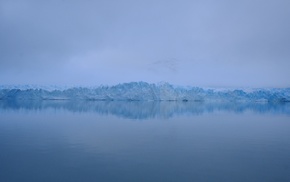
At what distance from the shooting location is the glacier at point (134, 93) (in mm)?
48562

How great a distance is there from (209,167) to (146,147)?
2767 mm

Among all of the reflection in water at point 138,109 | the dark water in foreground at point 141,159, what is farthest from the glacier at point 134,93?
the dark water in foreground at point 141,159

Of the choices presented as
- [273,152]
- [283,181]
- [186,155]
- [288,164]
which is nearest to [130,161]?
A: [186,155]

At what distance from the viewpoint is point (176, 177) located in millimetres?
5516

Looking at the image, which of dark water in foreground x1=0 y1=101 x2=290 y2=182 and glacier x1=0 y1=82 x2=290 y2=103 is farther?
glacier x1=0 y1=82 x2=290 y2=103

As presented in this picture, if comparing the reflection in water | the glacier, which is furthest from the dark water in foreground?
the glacier

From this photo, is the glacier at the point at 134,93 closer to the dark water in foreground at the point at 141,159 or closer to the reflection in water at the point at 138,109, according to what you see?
the reflection in water at the point at 138,109

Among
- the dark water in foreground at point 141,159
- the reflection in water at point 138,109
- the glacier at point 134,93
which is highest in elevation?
the glacier at point 134,93

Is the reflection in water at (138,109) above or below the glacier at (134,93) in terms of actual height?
below

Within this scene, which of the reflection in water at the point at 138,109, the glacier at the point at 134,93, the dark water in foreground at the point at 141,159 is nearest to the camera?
the dark water in foreground at the point at 141,159

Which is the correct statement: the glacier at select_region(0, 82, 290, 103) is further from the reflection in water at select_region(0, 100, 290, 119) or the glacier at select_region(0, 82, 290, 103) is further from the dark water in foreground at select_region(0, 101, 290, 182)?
the dark water in foreground at select_region(0, 101, 290, 182)

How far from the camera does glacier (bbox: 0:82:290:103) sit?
48.6 meters

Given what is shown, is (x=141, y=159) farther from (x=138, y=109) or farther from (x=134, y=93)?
(x=134, y=93)

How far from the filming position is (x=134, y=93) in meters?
49.6
